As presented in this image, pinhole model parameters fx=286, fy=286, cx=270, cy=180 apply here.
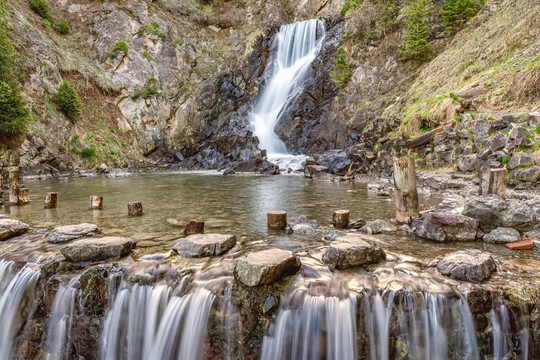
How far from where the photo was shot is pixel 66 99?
24484mm

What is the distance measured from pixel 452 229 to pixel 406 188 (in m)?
1.35

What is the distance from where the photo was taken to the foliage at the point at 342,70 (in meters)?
25.1

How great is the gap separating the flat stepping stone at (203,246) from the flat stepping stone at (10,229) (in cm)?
329

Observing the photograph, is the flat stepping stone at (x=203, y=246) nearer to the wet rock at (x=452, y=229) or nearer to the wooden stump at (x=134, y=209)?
the wet rock at (x=452, y=229)

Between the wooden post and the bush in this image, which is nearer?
the wooden post

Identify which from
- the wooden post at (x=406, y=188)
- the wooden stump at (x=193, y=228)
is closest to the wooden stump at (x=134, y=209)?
the wooden stump at (x=193, y=228)

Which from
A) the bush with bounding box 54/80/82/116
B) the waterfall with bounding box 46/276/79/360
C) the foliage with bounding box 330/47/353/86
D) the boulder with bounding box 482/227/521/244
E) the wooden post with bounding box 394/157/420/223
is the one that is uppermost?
the foliage with bounding box 330/47/353/86

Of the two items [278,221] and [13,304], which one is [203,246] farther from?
[13,304]

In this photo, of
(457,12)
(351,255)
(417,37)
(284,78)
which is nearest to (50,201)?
(351,255)

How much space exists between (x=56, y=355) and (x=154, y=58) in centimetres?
3822

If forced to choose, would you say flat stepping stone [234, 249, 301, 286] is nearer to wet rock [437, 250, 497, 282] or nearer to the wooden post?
wet rock [437, 250, 497, 282]

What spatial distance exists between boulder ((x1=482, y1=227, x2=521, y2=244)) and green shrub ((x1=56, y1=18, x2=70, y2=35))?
43271 millimetres

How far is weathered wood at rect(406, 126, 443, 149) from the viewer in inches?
528

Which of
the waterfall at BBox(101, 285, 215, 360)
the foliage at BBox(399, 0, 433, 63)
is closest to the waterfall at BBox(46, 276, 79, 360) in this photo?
Result: the waterfall at BBox(101, 285, 215, 360)
